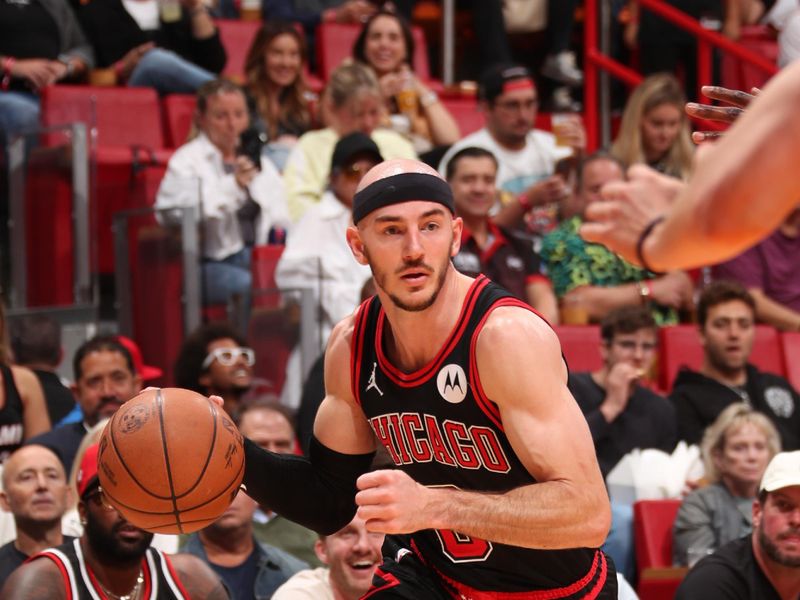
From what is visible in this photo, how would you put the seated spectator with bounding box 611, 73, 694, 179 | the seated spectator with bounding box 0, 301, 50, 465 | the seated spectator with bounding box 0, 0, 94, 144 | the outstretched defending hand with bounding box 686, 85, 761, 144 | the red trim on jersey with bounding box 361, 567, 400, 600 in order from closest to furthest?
1. the outstretched defending hand with bounding box 686, 85, 761, 144
2. the red trim on jersey with bounding box 361, 567, 400, 600
3. the seated spectator with bounding box 0, 301, 50, 465
4. the seated spectator with bounding box 0, 0, 94, 144
5. the seated spectator with bounding box 611, 73, 694, 179

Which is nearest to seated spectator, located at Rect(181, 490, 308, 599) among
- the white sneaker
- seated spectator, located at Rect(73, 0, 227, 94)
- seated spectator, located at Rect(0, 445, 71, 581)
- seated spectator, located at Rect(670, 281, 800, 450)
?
seated spectator, located at Rect(0, 445, 71, 581)

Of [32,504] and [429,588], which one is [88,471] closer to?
[32,504]

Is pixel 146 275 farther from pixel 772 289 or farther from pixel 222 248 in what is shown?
pixel 772 289

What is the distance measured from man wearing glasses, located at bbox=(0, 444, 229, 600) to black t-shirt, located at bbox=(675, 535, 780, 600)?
211cm

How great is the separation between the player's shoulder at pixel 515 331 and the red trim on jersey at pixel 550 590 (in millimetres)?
835

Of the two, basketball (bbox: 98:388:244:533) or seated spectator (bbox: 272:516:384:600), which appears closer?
basketball (bbox: 98:388:244:533)

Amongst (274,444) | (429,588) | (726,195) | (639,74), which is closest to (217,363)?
(274,444)

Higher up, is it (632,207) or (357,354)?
(632,207)

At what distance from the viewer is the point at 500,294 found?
467 cm

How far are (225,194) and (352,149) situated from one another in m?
0.92

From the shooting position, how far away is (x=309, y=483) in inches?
197

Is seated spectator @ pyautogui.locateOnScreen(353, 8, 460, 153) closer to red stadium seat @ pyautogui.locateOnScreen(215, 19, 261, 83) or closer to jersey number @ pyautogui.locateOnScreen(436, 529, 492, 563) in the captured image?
red stadium seat @ pyautogui.locateOnScreen(215, 19, 261, 83)

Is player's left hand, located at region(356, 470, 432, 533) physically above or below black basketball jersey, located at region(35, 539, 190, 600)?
above

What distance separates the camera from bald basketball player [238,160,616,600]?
13.9 ft
